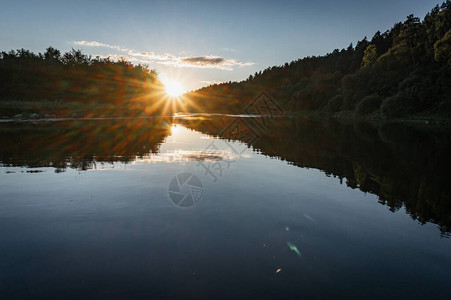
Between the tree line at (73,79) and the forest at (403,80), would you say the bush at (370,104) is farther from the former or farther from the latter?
the tree line at (73,79)

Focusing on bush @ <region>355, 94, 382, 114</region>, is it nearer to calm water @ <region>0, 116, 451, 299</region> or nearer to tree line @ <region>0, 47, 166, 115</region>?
tree line @ <region>0, 47, 166, 115</region>

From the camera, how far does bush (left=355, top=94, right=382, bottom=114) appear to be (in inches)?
4190

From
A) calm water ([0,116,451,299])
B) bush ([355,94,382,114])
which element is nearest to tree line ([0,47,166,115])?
bush ([355,94,382,114])

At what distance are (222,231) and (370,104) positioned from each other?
114 meters

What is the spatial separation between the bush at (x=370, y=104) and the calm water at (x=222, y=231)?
9750 centimetres

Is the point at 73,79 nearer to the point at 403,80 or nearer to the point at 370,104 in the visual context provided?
the point at 370,104

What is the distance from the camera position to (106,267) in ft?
24.1

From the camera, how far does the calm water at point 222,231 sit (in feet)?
22.2

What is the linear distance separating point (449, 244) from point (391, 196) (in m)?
4.94

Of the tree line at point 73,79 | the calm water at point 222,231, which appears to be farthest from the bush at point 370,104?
the calm water at point 222,231

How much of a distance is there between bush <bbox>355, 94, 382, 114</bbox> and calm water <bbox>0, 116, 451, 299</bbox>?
9750 cm

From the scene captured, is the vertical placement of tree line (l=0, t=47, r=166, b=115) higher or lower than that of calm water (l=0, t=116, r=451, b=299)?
higher

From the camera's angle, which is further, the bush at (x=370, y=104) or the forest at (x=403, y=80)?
Answer: the bush at (x=370, y=104)

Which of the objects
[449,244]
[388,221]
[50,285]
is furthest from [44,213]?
[449,244]
